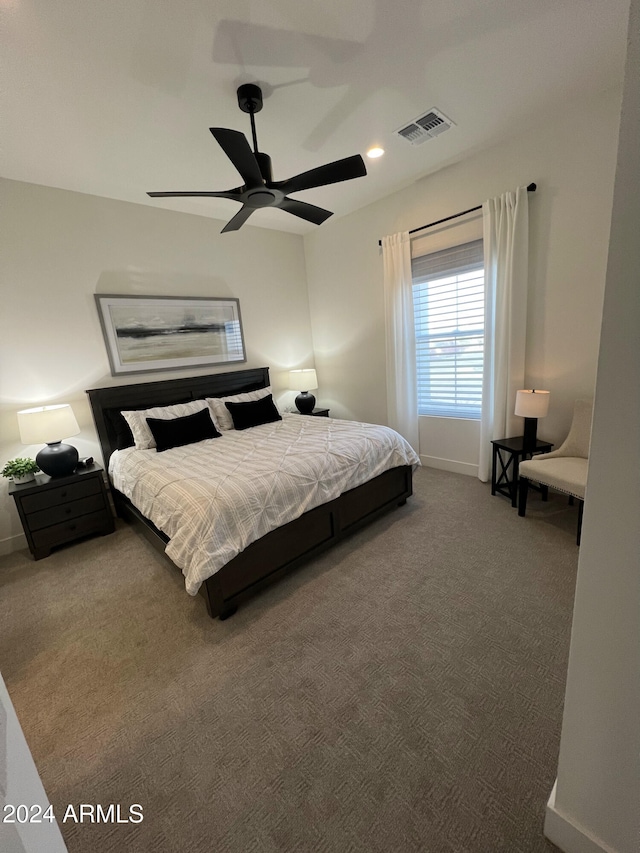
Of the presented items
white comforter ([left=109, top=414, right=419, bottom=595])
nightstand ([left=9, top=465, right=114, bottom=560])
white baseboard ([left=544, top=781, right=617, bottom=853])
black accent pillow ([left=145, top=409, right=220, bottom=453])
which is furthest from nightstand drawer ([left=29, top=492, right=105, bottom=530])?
white baseboard ([left=544, top=781, right=617, bottom=853])

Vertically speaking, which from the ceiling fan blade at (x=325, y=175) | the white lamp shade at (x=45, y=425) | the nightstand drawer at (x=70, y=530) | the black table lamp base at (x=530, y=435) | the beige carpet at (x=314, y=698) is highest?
the ceiling fan blade at (x=325, y=175)

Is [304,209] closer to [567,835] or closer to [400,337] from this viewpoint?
[400,337]

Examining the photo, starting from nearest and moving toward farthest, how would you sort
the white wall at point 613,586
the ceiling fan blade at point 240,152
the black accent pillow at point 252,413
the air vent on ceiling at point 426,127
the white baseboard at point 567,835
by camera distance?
the white wall at point 613,586, the white baseboard at point 567,835, the ceiling fan blade at point 240,152, the air vent on ceiling at point 426,127, the black accent pillow at point 252,413

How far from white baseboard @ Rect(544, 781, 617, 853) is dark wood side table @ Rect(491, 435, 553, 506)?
87.2 inches

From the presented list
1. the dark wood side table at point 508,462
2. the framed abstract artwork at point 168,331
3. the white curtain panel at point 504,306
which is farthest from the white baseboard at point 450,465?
the framed abstract artwork at point 168,331

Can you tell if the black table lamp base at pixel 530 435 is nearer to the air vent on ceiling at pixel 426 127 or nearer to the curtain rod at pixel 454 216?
the curtain rod at pixel 454 216

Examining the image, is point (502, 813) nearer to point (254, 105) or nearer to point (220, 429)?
point (220, 429)

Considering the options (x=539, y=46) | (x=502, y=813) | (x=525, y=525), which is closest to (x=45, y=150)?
(x=539, y=46)

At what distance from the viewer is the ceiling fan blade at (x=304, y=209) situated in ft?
7.52

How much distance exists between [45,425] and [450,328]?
373 centimetres

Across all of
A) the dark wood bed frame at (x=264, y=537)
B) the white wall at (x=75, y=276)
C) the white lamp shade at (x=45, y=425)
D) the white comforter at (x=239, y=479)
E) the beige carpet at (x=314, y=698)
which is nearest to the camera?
the beige carpet at (x=314, y=698)

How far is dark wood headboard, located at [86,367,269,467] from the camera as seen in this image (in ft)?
10.6

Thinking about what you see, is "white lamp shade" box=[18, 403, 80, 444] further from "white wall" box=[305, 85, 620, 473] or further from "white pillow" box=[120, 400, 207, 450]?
"white wall" box=[305, 85, 620, 473]

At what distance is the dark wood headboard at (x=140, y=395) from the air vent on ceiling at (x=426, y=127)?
2732mm
